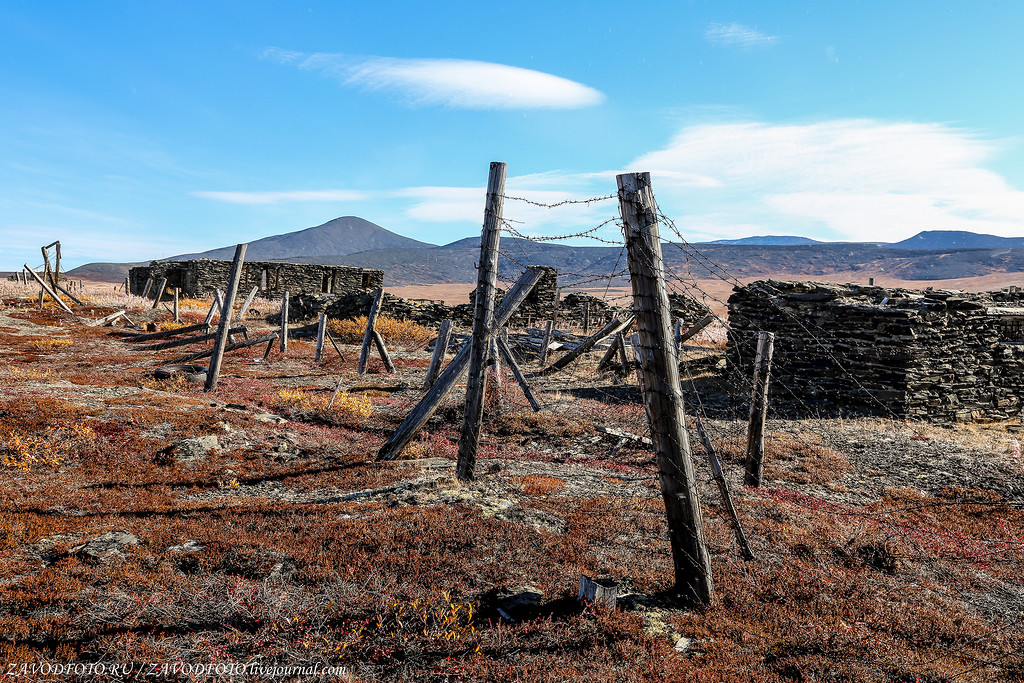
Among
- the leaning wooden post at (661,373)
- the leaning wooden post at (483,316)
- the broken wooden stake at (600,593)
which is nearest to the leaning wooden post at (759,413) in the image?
the leaning wooden post at (483,316)

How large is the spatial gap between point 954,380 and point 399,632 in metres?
16.1

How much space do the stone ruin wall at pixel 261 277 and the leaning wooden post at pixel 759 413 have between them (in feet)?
110

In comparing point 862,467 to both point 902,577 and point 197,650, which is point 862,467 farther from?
point 197,650

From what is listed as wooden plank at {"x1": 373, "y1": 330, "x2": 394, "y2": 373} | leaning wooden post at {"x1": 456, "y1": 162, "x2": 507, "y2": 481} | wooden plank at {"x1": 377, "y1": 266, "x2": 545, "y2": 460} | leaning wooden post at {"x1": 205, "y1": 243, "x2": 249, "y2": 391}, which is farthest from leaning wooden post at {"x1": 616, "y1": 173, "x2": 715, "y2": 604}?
wooden plank at {"x1": 373, "y1": 330, "x2": 394, "y2": 373}

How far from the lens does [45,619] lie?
3.69 m

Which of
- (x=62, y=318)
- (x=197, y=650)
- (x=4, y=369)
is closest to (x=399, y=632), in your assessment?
(x=197, y=650)

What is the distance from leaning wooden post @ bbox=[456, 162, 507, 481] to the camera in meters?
7.93

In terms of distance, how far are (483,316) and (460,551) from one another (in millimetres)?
3580

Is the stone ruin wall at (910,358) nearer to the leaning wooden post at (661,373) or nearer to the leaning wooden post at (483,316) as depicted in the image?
the leaning wooden post at (483,316)

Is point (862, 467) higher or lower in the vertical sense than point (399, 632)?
lower

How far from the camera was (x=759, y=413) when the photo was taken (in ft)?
29.0

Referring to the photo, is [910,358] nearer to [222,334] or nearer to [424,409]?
[424,409]

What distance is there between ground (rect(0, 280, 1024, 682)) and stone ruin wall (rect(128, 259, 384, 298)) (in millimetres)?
30195

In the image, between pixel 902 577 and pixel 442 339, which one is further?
pixel 442 339
